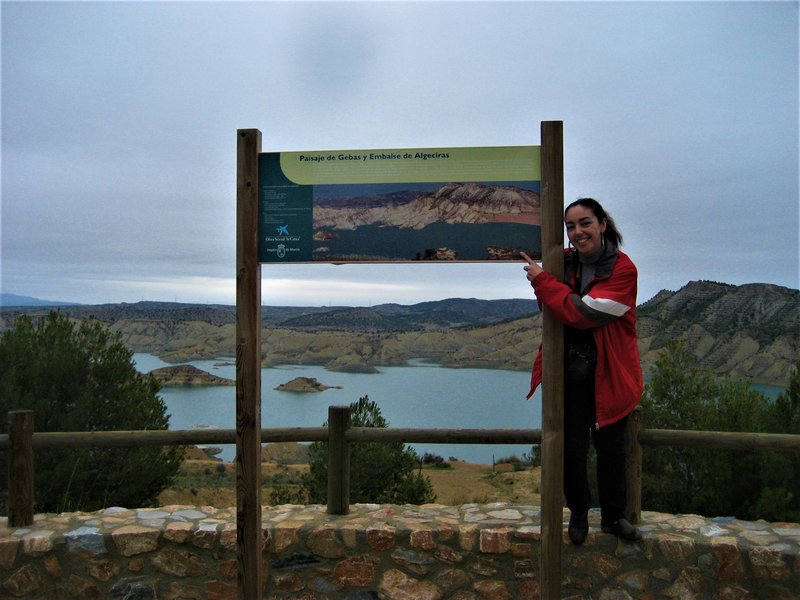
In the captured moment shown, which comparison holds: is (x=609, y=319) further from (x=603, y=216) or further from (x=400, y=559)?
(x=400, y=559)

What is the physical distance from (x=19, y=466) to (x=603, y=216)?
359 centimetres

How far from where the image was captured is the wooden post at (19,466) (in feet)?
11.7

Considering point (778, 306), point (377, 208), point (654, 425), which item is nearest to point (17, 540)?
point (377, 208)

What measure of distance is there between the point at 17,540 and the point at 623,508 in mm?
3373

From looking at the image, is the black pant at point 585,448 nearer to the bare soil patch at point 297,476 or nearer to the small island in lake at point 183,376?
the small island in lake at point 183,376

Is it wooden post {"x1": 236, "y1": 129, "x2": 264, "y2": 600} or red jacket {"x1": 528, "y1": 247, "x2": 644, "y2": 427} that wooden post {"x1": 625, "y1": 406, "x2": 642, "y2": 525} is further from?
wooden post {"x1": 236, "y1": 129, "x2": 264, "y2": 600}

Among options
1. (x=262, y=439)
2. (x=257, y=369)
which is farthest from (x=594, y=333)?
(x=262, y=439)

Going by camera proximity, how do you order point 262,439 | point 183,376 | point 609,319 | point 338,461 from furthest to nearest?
point 183,376 < point 338,461 < point 262,439 < point 609,319

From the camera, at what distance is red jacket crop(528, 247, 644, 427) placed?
2479mm

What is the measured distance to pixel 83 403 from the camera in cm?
782

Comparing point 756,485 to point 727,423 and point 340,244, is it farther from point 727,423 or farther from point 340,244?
point 340,244

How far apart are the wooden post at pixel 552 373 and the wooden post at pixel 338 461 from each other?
1387 millimetres

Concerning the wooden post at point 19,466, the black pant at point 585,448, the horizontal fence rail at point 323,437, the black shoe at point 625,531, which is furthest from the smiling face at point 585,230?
the wooden post at point 19,466

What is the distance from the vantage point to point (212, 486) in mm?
11281
